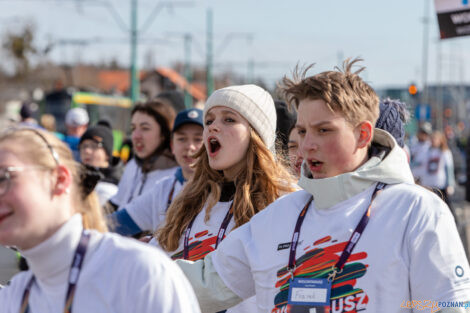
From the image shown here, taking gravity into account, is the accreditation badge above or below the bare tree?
below

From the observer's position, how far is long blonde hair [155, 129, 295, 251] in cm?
395

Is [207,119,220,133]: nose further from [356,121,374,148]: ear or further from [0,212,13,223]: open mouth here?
[0,212,13,223]: open mouth

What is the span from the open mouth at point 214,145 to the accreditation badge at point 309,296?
1.31 m

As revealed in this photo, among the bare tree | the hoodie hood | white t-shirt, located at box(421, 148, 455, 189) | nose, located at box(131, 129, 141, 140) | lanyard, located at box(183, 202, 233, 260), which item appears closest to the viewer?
the hoodie hood

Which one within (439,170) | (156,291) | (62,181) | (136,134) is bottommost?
(439,170)

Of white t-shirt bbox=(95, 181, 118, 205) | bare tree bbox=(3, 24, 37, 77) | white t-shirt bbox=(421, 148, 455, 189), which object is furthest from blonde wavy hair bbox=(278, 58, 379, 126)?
bare tree bbox=(3, 24, 37, 77)

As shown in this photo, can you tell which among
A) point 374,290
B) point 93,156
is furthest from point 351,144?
point 93,156

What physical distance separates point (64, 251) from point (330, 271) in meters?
1.09

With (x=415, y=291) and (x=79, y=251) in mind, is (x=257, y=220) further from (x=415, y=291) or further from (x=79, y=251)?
(x=79, y=251)

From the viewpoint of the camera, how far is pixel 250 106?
416 centimetres

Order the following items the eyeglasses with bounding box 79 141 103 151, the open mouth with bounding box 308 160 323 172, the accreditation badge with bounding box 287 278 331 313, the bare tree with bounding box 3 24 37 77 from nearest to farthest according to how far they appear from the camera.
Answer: the accreditation badge with bounding box 287 278 331 313 → the open mouth with bounding box 308 160 323 172 → the eyeglasses with bounding box 79 141 103 151 → the bare tree with bounding box 3 24 37 77

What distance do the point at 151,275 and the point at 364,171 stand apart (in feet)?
3.74

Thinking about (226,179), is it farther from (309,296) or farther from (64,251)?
(64,251)

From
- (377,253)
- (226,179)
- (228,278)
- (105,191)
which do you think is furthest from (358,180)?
(105,191)
